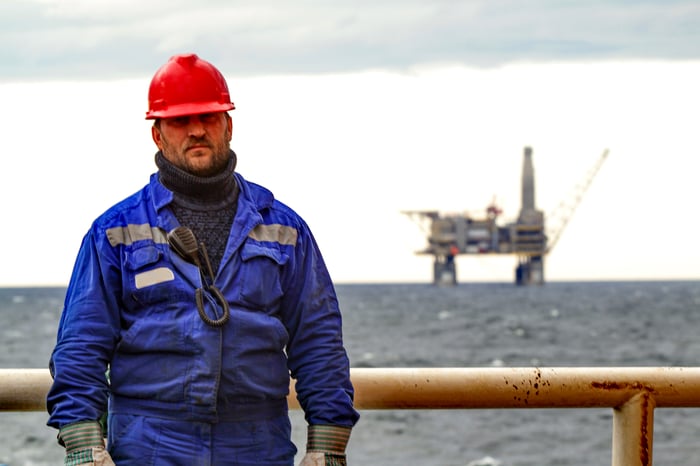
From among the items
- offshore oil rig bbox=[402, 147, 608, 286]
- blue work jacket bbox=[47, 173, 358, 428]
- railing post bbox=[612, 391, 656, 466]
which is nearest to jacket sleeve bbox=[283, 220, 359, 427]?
blue work jacket bbox=[47, 173, 358, 428]

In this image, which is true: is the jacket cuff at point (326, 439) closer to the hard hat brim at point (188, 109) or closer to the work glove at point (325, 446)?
the work glove at point (325, 446)

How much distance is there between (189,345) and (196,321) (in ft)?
0.18

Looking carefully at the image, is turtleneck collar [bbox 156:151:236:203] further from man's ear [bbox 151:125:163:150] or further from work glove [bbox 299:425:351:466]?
work glove [bbox 299:425:351:466]

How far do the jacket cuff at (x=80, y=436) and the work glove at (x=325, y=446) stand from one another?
0.47 m

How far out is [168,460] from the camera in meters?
2.69

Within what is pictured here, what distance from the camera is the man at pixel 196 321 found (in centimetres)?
269

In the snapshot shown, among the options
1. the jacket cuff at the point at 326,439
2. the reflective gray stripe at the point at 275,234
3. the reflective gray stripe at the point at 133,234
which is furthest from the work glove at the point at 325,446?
the reflective gray stripe at the point at 133,234

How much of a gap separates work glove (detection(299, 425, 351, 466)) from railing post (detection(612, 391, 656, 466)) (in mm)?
828

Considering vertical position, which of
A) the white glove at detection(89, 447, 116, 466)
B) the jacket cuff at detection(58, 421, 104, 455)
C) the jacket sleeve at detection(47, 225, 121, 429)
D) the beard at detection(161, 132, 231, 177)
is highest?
the beard at detection(161, 132, 231, 177)

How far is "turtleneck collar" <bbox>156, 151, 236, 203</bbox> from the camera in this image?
9.20ft

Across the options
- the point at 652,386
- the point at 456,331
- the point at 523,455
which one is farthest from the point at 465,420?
the point at 456,331

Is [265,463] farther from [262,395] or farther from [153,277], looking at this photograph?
[153,277]

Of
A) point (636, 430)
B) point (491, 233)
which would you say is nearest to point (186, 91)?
point (636, 430)

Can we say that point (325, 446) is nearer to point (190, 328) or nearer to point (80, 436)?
point (190, 328)
